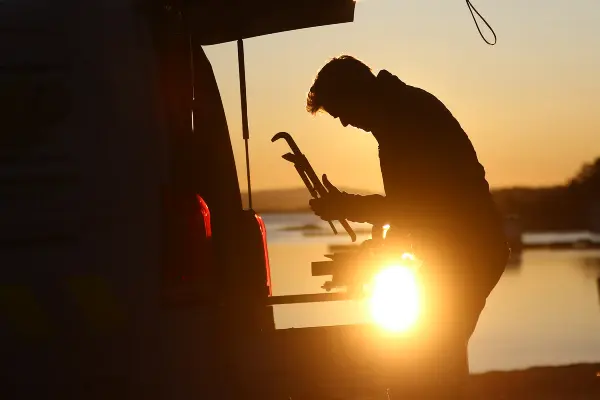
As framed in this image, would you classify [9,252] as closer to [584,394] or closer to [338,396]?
[338,396]

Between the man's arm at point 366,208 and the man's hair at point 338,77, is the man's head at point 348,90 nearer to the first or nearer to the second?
the man's hair at point 338,77

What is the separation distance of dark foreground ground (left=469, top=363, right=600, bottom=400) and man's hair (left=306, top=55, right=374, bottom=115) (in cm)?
Answer: 453

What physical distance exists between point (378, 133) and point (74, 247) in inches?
72.0

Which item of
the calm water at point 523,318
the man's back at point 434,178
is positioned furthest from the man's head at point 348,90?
the calm water at point 523,318

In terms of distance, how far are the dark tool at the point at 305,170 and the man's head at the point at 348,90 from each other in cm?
37

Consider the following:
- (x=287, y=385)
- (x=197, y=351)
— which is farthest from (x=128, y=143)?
(x=287, y=385)

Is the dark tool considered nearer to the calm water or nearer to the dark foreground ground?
the calm water

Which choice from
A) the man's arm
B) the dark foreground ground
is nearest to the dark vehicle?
the man's arm

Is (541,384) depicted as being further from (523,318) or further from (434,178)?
(523,318)

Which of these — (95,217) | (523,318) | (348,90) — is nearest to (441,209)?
(348,90)

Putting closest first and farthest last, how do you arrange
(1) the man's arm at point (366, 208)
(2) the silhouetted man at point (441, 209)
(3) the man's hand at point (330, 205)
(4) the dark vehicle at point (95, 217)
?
(4) the dark vehicle at point (95, 217)
(2) the silhouetted man at point (441, 209)
(1) the man's arm at point (366, 208)
(3) the man's hand at point (330, 205)

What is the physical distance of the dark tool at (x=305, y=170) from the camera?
206 inches

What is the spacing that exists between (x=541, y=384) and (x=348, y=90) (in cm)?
525

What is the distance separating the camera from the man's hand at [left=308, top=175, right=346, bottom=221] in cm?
502
